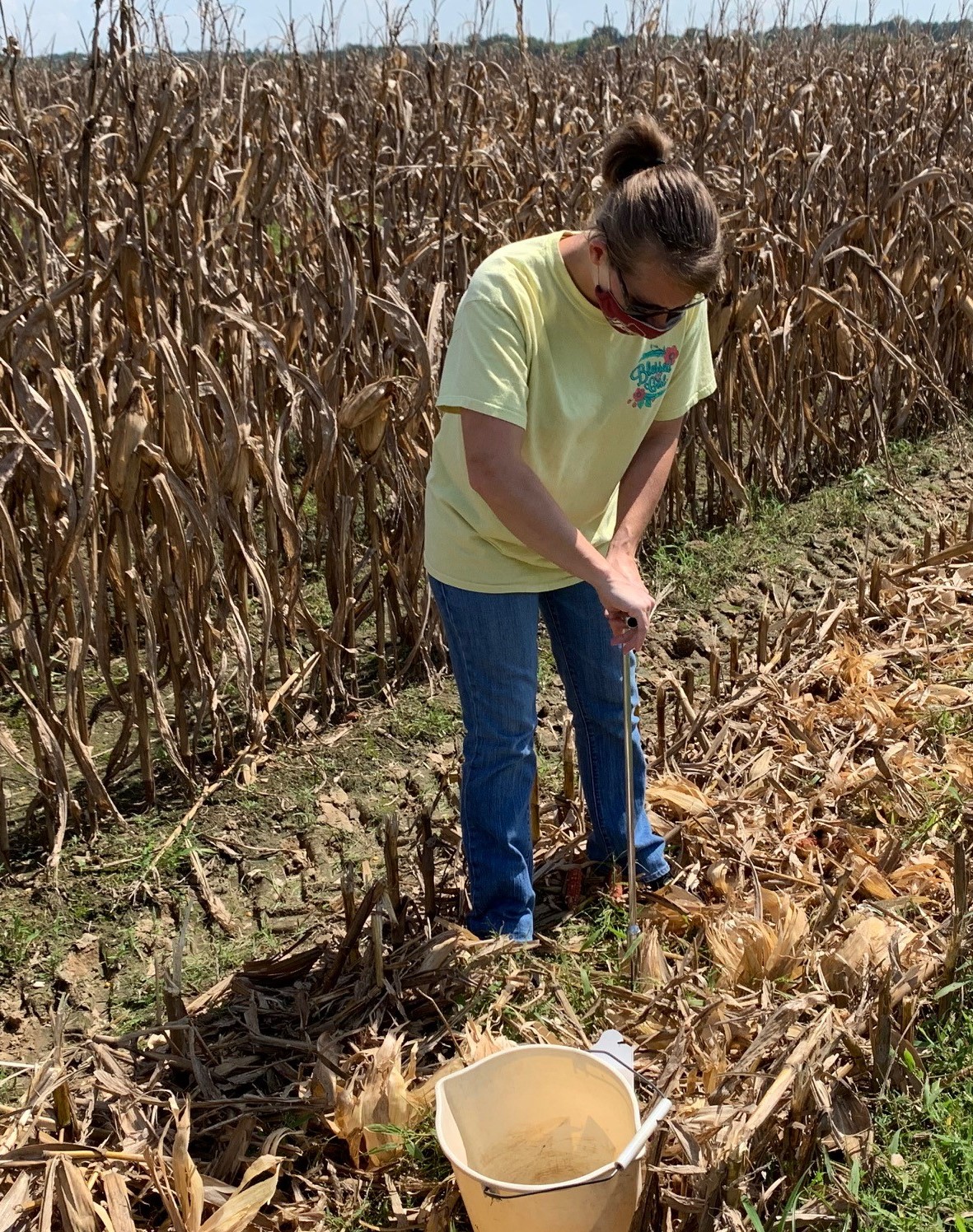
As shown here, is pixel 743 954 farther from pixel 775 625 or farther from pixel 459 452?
pixel 775 625

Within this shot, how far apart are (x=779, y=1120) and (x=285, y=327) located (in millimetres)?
2344

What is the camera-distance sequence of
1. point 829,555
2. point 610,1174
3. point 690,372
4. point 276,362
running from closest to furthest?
1. point 610,1174
2. point 690,372
3. point 276,362
4. point 829,555

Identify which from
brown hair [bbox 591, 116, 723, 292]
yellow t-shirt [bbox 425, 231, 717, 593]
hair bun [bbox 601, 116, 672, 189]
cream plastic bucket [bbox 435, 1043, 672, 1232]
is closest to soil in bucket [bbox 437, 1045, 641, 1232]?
cream plastic bucket [bbox 435, 1043, 672, 1232]

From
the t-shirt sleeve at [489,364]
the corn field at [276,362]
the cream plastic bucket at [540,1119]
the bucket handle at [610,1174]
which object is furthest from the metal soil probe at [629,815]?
the corn field at [276,362]

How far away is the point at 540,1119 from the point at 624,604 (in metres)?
0.83

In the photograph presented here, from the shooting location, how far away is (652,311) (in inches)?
71.9

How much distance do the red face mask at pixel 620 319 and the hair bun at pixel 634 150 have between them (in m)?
0.18

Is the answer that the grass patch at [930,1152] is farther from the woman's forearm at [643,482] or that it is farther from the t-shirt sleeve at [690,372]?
the t-shirt sleeve at [690,372]

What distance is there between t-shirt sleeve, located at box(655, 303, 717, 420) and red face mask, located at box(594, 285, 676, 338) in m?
0.21

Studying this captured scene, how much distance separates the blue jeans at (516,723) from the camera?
2086 mm

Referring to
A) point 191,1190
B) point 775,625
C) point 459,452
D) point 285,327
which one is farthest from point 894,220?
point 191,1190

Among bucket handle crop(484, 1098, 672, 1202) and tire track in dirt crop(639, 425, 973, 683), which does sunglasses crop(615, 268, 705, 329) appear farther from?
tire track in dirt crop(639, 425, 973, 683)

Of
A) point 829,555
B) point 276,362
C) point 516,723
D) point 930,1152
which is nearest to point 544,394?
point 516,723

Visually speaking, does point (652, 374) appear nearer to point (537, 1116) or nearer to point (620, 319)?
point (620, 319)
